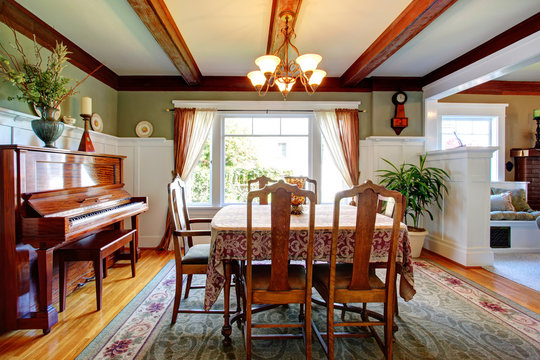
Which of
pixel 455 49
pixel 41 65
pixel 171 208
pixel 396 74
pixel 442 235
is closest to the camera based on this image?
pixel 171 208

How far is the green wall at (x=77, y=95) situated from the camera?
2229mm

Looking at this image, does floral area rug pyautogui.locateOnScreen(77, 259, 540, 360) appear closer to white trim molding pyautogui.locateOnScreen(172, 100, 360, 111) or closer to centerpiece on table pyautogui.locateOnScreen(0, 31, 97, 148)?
centerpiece on table pyautogui.locateOnScreen(0, 31, 97, 148)

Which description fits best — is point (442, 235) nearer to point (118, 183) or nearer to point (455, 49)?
point (455, 49)

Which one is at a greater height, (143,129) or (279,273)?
(143,129)

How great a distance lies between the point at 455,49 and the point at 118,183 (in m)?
4.37

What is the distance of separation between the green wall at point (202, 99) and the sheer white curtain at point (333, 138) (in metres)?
0.30

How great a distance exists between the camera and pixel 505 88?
4.43 metres

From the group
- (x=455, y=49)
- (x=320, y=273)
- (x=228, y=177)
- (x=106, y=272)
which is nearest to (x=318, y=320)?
(x=320, y=273)

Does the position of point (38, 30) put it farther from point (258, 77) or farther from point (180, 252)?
point (180, 252)

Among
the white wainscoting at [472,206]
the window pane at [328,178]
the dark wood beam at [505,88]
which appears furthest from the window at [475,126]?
the window pane at [328,178]

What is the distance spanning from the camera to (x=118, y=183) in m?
3.08

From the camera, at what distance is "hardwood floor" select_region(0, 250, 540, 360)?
166 cm

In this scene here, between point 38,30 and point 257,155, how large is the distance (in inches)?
110

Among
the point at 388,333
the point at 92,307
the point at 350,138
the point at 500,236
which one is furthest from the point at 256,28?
the point at 500,236
